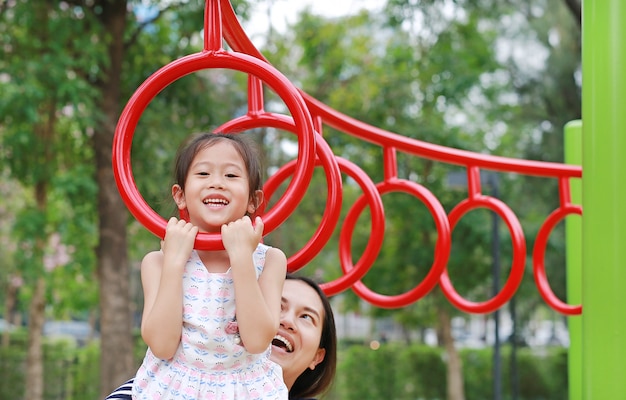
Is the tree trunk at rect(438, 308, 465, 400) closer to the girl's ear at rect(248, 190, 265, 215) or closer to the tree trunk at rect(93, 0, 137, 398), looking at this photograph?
the tree trunk at rect(93, 0, 137, 398)

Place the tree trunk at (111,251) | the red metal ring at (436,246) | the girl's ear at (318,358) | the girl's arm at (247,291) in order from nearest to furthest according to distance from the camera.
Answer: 1. the girl's arm at (247,291)
2. the girl's ear at (318,358)
3. the red metal ring at (436,246)
4. the tree trunk at (111,251)

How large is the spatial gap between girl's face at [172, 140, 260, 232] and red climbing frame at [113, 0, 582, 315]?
57mm

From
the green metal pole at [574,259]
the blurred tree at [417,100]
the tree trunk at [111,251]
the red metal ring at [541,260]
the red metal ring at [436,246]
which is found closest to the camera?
the red metal ring at [436,246]

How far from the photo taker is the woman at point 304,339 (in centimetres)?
217

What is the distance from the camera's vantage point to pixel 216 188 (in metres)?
1.56

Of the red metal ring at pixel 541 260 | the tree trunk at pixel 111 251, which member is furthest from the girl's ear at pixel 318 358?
the tree trunk at pixel 111 251

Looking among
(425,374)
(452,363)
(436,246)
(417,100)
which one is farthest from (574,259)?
(425,374)

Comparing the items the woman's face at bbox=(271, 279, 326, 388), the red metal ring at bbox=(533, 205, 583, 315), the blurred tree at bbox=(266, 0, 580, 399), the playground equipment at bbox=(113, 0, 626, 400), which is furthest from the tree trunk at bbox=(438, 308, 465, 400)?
the woman's face at bbox=(271, 279, 326, 388)

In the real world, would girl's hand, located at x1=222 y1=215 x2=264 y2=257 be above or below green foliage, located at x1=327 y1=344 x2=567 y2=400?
above

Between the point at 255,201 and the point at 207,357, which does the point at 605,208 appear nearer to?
the point at 255,201

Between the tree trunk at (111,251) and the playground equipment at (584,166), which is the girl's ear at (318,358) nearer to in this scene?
the playground equipment at (584,166)

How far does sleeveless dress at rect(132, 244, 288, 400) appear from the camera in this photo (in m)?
1.53

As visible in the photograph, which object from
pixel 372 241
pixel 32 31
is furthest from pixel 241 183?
→ pixel 32 31

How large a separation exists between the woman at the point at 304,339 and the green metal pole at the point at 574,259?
1.68 m
